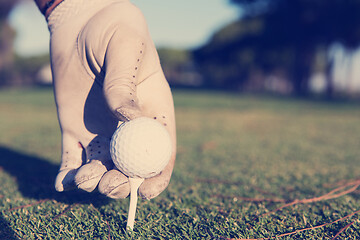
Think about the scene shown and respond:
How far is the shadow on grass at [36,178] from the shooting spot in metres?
2.16

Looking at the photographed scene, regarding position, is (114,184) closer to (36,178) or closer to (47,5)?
(47,5)

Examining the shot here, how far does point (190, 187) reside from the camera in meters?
2.59

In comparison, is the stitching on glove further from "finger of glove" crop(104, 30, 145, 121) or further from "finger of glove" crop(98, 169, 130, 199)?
"finger of glove" crop(98, 169, 130, 199)

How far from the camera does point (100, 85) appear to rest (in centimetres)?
172

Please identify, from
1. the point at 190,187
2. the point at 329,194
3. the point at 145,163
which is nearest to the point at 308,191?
the point at 329,194

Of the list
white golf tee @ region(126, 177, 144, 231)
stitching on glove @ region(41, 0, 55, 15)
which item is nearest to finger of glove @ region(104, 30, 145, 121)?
white golf tee @ region(126, 177, 144, 231)

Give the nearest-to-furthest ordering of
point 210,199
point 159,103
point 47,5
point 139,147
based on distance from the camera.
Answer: point 139,147
point 159,103
point 47,5
point 210,199

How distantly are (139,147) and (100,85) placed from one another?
0.49 metres

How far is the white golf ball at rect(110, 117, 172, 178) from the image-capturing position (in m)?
1.39

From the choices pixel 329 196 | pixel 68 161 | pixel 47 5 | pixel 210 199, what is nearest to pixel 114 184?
pixel 68 161

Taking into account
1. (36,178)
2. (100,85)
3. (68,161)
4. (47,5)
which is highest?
(47,5)

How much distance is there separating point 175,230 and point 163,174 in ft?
1.02

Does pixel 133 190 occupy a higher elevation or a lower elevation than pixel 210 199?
higher

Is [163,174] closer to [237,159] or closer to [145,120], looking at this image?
[145,120]
